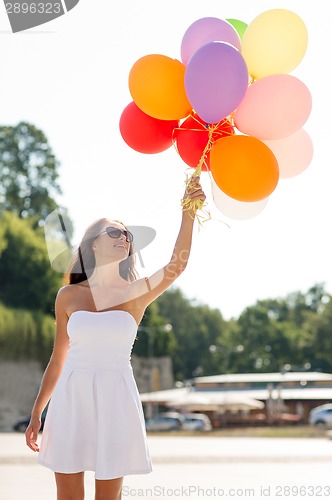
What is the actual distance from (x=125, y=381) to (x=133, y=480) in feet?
20.8

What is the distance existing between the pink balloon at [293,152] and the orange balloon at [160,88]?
0.52 meters

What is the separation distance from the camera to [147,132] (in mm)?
4762

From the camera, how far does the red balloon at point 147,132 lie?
15.6ft

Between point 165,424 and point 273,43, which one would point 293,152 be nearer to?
point 273,43

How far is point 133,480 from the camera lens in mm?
9766

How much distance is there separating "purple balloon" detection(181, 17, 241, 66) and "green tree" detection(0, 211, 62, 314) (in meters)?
35.8

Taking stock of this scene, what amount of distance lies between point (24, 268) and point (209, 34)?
3786cm

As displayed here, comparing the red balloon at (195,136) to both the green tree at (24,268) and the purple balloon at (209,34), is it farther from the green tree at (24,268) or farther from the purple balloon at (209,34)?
the green tree at (24,268)

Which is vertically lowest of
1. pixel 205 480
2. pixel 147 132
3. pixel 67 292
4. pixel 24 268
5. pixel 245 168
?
pixel 205 480

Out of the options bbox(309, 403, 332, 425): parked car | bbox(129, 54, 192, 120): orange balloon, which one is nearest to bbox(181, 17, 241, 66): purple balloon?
bbox(129, 54, 192, 120): orange balloon

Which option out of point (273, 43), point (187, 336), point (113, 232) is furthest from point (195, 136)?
point (187, 336)

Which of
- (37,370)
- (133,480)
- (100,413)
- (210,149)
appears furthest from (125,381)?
(37,370)

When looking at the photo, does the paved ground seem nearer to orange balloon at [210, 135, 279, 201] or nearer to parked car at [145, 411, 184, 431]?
orange balloon at [210, 135, 279, 201]

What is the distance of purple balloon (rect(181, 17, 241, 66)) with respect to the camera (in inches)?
183
